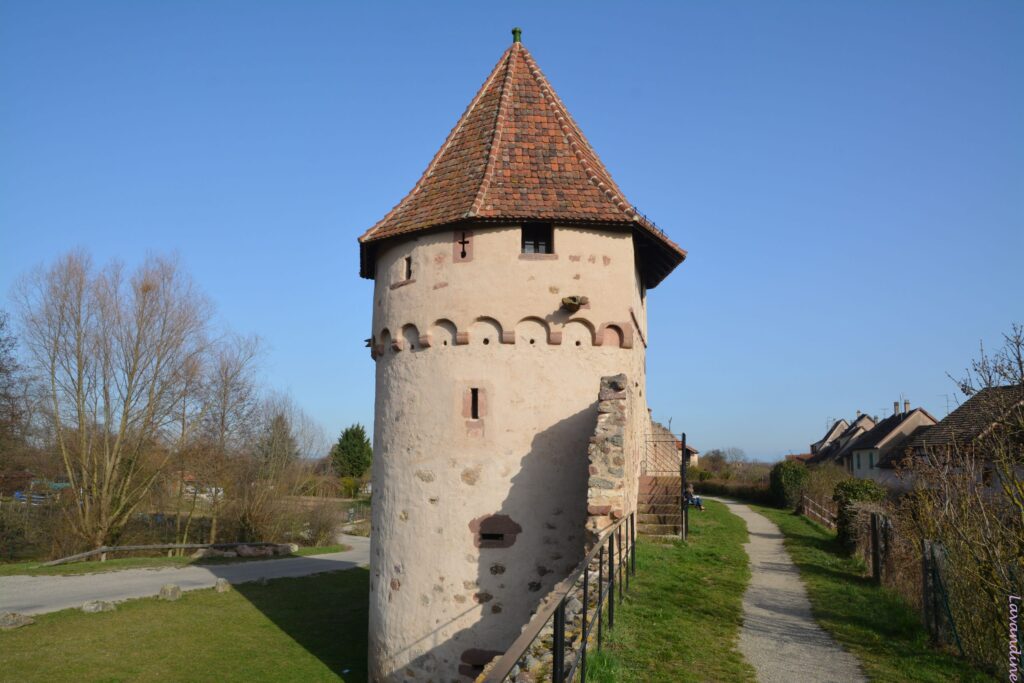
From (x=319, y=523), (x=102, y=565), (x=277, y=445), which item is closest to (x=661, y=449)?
(x=102, y=565)

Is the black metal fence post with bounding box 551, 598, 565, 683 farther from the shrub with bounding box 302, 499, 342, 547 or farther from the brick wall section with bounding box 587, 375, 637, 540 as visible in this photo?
the shrub with bounding box 302, 499, 342, 547

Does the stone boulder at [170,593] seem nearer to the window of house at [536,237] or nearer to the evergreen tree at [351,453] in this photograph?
the window of house at [536,237]

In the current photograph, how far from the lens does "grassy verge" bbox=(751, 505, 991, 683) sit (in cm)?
699

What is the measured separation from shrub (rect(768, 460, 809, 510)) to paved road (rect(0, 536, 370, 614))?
66.2 ft

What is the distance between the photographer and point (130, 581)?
787 inches

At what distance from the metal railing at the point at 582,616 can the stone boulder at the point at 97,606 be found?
11920mm

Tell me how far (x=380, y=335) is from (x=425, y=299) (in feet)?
4.53

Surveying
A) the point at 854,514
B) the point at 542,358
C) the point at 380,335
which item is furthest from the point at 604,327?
the point at 854,514

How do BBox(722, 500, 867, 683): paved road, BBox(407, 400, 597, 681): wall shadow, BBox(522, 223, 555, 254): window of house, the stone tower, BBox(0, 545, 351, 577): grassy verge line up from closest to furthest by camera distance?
BBox(722, 500, 867, 683): paved road → BBox(407, 400, 597, 681): wall shadow → the stone tower → BBox(522, 223, 555, 254): window of house → BBox(0, 545, 351, 577): grassy verge

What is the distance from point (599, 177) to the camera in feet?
39.0

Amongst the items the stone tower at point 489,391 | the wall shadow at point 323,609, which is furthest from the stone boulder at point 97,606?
the stone tower at point 489,391

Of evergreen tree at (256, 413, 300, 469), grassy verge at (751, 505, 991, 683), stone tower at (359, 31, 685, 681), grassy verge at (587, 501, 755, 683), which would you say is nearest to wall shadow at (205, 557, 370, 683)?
stone tower at (359, 31, 685, 681)

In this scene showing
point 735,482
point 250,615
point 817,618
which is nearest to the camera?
point 817,618

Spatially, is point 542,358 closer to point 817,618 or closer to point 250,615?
point 817,618
